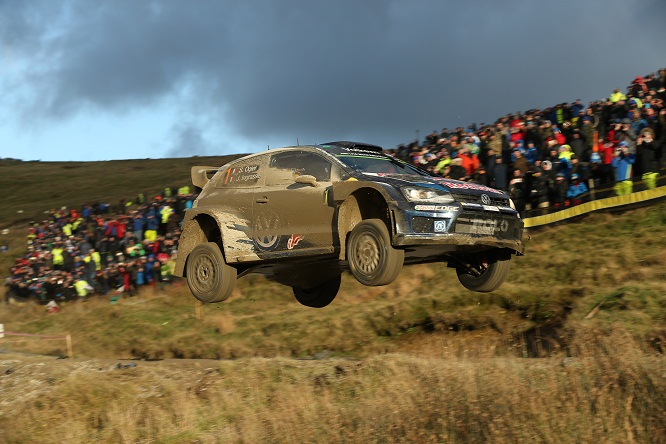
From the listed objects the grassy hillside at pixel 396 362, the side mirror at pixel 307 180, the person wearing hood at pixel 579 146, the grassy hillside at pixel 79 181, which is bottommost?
the grassy hillside at pixel 396 362

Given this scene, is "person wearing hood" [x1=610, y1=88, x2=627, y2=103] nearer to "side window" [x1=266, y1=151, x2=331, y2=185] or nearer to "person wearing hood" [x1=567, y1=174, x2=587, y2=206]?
"person wearing hood" [x1=567, y1=174, x2=587, y2=206]

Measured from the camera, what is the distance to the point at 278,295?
20.5 meters

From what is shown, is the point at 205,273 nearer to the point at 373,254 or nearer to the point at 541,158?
the point at 373,254

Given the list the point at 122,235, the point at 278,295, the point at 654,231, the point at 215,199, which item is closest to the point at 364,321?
the point at 278,295

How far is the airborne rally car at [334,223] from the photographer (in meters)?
8.30

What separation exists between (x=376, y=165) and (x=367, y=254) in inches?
58.7

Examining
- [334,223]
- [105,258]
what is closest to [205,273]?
[334,223]

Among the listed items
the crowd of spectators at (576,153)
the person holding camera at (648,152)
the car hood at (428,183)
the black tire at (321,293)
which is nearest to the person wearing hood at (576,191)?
the crowd of spectators at (576,153)

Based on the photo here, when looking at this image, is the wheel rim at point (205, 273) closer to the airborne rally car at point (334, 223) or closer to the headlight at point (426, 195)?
the airborne rally car at point (334, 223)

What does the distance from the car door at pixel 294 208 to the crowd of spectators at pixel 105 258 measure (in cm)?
1174

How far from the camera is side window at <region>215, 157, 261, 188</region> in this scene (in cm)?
996

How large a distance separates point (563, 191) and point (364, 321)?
5203mm

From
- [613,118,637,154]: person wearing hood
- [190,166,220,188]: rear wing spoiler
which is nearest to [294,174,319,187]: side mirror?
[190,166,220,188]: rear wing spoiler

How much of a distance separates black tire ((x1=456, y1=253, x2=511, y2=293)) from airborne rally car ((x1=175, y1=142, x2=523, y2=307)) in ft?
0.04
